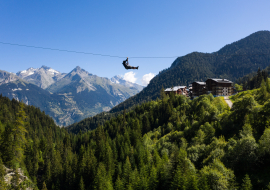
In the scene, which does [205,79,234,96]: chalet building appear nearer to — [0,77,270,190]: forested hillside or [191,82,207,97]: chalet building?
[191,82,207,97]: chalet building

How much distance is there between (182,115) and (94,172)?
67811mm

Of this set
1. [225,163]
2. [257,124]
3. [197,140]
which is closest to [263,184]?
[225,163]

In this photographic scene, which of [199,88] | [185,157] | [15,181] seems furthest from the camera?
[199,88]

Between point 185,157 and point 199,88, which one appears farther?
point 199,88

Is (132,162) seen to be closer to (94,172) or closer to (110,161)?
(110,161)

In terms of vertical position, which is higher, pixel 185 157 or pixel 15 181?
pixel 185 157

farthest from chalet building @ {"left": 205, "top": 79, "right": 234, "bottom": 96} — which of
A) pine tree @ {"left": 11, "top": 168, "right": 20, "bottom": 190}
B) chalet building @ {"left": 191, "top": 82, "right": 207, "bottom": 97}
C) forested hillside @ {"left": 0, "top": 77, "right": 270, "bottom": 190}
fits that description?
pine tree @ {"left": 11, "top": 168, "right": 20, "bottom": 190}

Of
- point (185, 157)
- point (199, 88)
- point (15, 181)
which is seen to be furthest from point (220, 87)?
point (15, 181)

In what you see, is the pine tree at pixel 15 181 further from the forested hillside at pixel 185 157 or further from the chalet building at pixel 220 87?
A: the chalet building at pixel 220 87

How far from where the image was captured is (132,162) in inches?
3172

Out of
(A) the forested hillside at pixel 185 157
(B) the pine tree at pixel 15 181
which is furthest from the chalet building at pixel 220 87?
(B) the pine tree at pixel 15 181

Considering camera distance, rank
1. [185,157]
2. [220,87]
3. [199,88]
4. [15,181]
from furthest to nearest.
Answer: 1. [199,88]
2. [220,87]
3. [15,181]
4. [185,157]

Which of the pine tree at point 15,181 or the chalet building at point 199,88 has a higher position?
the chalet building at point 199,88

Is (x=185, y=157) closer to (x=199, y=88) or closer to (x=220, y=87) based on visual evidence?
(x=220, y=87)
